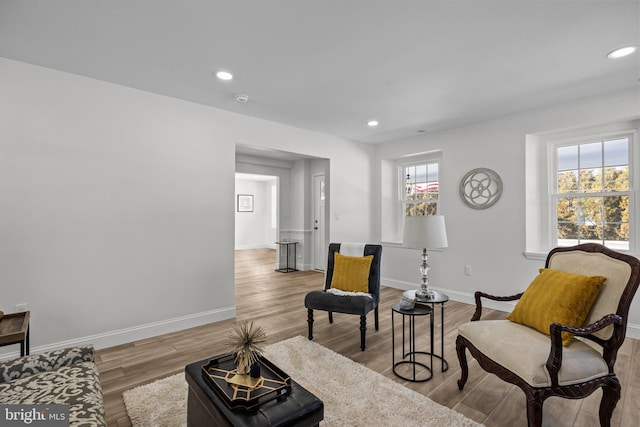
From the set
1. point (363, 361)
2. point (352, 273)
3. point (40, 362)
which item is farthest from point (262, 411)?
point (352, 273)

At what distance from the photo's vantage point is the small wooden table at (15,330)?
5.98ft

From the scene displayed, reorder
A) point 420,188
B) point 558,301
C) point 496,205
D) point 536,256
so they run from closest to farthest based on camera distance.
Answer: point 558,301 → point 536,256 → point 496,205 → point 420,188

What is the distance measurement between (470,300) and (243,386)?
3.74 m

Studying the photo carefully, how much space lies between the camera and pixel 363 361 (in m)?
2.61

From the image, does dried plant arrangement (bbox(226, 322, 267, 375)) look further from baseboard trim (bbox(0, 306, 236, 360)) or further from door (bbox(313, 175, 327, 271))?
door (bbox(313, 175, 327, 271))

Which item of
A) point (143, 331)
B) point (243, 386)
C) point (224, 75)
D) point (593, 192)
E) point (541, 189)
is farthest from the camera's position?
point (541, 189)

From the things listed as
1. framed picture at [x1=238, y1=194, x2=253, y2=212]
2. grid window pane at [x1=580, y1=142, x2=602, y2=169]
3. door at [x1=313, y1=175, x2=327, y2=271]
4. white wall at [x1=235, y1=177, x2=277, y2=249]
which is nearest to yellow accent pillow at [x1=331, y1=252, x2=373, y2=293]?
grid window pane at [x1=580, y1=142, x2=602, y2=169]

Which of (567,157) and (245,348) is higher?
(567,157)

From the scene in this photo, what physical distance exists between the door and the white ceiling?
3.48 meters

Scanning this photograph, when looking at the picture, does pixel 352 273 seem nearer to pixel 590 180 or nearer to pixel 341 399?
pixel 341 399

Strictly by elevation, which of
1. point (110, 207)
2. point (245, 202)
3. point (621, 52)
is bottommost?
point (110, 207)

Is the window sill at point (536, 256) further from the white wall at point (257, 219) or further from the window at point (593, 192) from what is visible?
the white wall at point (257, 219)

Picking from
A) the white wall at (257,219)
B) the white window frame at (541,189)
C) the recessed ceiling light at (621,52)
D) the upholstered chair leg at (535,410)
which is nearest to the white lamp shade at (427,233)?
the upholstered chair leg at (535,410)

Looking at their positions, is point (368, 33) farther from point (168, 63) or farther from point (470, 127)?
point (470, 127)
